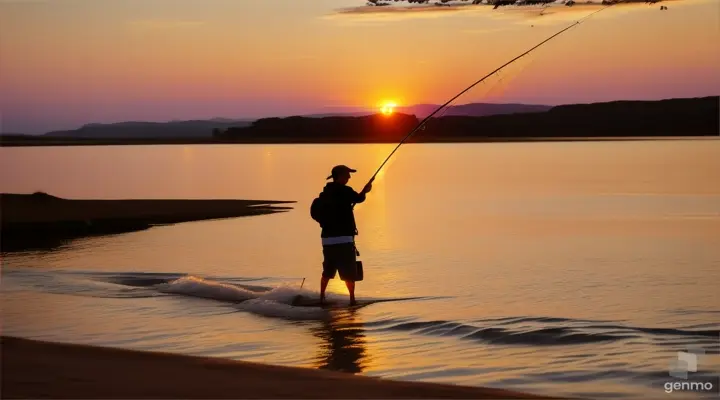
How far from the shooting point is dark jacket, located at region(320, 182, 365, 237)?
538 inches

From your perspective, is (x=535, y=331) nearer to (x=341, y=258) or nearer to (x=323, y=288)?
(x=341, y=258)

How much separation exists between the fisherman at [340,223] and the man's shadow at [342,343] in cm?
64

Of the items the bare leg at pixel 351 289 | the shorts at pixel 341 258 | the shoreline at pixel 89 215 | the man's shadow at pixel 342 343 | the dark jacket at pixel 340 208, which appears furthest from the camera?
the shoreline at pixel 89 215

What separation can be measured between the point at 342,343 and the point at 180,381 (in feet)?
10.4

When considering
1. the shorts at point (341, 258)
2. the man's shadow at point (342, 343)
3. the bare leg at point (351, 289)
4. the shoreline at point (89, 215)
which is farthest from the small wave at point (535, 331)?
the shoreline at point (89, 215)

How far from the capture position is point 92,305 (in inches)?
584

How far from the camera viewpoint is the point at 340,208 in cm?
1374

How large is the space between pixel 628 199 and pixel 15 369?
3752cm

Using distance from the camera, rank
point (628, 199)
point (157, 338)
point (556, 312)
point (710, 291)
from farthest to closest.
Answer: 1. point (628, 199)
2. point (710, 291)
3. point (556, 312)
4. point (157, 338)

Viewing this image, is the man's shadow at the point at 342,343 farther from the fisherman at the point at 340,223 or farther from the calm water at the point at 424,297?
the fisherman at the point at 340,223

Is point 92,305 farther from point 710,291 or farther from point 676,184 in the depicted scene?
point 676,184

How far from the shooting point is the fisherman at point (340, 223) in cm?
1368

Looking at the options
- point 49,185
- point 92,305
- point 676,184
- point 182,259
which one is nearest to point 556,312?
point 92,305

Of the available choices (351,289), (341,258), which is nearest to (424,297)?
(351,289)
